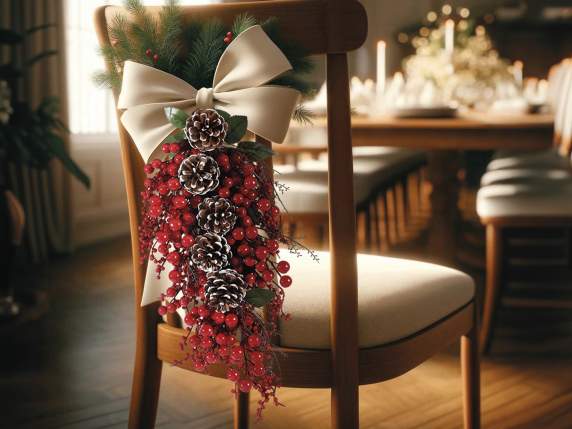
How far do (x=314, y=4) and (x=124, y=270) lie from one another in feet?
8.61

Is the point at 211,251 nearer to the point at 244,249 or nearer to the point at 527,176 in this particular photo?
the point at 244,249

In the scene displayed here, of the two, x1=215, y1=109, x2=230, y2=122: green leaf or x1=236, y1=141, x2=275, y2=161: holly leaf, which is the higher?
x1=215, y1=109, x2=230, y2=122: green leaf

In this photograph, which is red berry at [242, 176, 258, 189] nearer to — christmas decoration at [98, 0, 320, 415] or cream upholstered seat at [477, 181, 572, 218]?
christmas decoration at [98, 0, 320, 415]

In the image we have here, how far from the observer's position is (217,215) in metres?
0.88

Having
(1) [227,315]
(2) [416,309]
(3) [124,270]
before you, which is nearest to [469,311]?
(2) [416,309]

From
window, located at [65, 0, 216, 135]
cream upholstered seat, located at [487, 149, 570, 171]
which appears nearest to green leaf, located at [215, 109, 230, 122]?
cream upholstered seat, located at [487, 149, 570, 171]

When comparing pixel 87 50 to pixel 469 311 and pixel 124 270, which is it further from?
pixel 469 311

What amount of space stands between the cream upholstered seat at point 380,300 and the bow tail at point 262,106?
11.3 inches

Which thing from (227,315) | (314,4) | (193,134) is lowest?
(227,315)

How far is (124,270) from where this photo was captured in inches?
133

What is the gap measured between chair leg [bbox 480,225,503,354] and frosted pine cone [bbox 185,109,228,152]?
1.47 m

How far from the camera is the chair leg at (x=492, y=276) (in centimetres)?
217

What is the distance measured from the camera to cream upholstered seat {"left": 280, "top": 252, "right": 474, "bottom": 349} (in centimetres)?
107

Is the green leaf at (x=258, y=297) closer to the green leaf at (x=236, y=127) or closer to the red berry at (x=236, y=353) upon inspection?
the red berry at (x=236, y=353)
